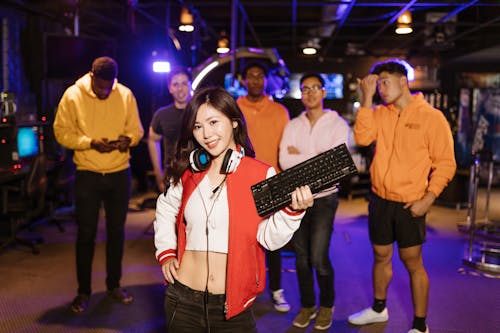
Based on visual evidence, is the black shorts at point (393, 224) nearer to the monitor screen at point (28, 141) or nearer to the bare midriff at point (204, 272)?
the bare midriff at point (204, 272)

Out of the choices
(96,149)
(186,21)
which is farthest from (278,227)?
(186,21)

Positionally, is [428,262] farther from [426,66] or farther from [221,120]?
[426,66]

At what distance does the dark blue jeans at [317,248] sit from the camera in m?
3.28

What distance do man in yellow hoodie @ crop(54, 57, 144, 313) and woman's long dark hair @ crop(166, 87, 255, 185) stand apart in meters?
1.73

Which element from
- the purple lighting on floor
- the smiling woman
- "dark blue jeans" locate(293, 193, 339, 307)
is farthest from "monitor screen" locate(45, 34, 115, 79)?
the smiling woman

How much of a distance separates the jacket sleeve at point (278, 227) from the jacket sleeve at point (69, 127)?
6.88ft

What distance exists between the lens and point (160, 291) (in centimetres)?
414

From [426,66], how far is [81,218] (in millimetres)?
10846

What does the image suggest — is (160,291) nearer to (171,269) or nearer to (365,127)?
(365,127)

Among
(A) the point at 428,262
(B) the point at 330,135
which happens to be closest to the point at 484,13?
(A) the point at 428,262

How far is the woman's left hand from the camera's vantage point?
5.55 ft

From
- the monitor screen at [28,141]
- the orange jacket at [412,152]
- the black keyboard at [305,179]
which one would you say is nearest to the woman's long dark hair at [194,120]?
the black keyboard at [305,179]

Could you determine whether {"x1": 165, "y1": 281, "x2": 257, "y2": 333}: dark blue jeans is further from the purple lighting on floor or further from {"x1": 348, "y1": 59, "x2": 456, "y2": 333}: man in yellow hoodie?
the purple lighting on floor

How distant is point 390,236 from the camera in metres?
3.21
